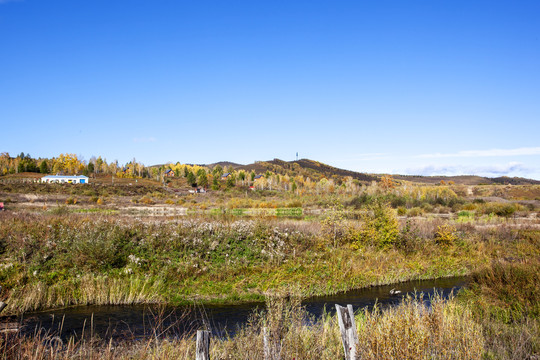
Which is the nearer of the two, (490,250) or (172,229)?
(172,229)

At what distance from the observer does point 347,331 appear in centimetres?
483

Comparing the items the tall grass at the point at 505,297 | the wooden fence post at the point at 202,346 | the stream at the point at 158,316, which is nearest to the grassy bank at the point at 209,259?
the stream at the point at 158,316

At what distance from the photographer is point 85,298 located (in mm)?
12172

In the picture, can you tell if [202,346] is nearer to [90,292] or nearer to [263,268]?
[90,292]

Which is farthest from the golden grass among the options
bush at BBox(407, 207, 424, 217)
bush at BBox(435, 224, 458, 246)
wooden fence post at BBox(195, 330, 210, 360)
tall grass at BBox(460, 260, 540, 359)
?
bush at BBox(407, 207, 424, 217)

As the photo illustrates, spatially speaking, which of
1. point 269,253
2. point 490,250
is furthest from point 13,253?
point 490,250

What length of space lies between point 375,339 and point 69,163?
505 ft

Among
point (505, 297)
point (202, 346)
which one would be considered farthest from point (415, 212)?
point (202, 346)

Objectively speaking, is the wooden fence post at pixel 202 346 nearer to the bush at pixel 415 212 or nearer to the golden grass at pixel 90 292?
the golden grass at pixel 90 292

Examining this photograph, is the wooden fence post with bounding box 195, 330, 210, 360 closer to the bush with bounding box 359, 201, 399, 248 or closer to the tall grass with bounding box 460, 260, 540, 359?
the tall grass with bounding box 460, 260, 540, 359

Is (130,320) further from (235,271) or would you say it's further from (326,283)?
(326,283)

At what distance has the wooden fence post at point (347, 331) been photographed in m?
4.73

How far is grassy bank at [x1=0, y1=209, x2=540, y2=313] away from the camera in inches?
497

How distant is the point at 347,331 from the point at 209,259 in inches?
460
